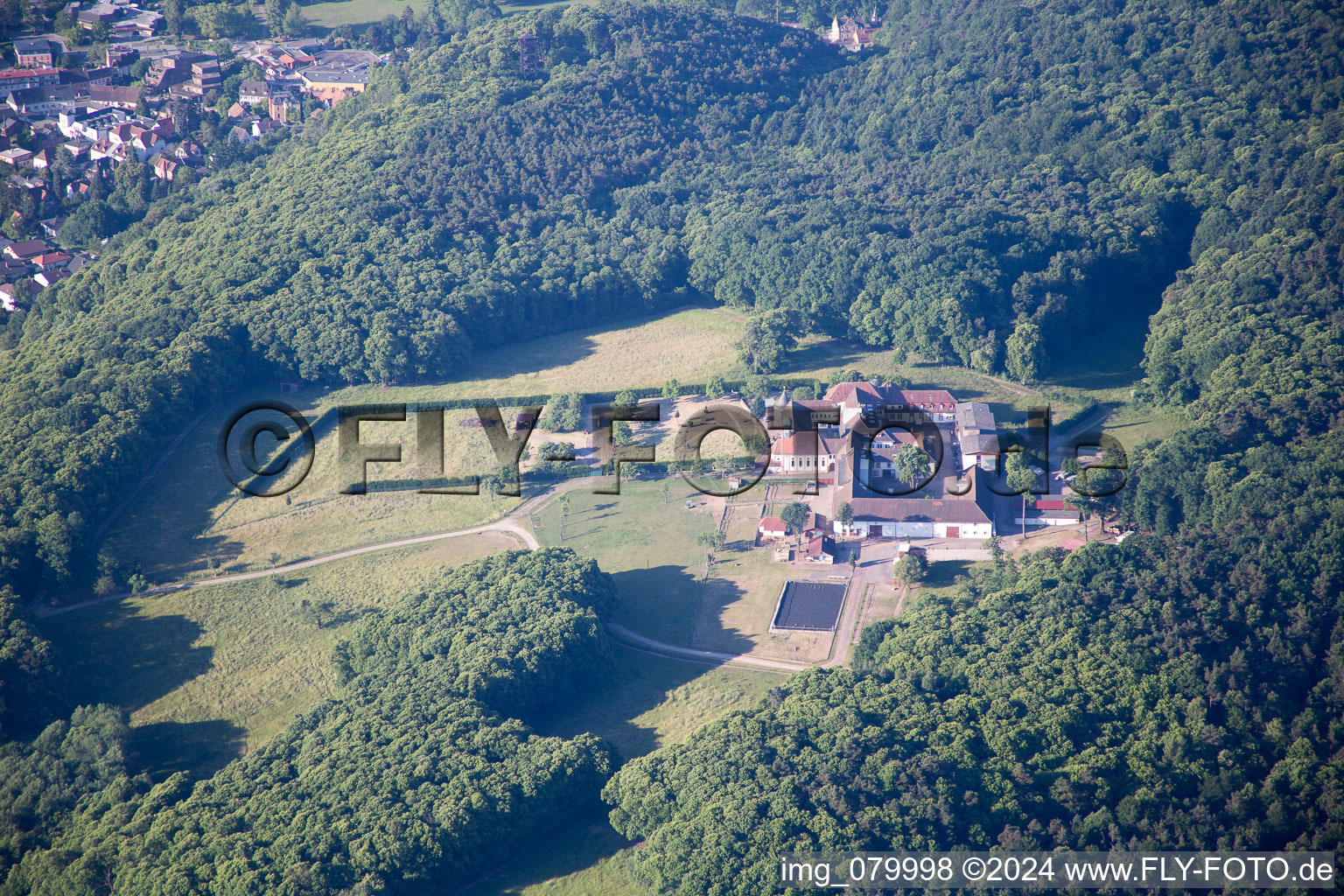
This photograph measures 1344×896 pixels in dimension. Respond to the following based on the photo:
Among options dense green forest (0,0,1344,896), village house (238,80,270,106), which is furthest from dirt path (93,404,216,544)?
village house (238,80,270,106)

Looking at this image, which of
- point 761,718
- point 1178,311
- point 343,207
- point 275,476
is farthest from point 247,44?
point 761,718

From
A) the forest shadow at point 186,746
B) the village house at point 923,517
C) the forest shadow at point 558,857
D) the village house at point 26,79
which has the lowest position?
the forest shadow at point 558,857

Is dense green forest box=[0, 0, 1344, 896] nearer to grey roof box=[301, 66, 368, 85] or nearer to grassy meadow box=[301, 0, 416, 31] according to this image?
grey roof box=[301, 66, 368, 85]

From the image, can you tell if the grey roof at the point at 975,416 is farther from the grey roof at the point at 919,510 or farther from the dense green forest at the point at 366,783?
the dense green forest at the point at 366,783

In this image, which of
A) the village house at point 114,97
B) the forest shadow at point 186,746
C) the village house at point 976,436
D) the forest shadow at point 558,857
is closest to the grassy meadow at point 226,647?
the forest shadow at point 186,746

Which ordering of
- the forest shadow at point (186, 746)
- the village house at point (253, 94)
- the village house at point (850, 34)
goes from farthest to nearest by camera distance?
the village house at point (850, 34) → the village house at point (253, 94) → the forest shadow at point (186, 746)

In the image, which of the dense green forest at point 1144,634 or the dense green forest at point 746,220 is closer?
the dense green forest at point 1144,634

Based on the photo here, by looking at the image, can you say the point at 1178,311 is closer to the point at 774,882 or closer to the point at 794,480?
the point at 794,480

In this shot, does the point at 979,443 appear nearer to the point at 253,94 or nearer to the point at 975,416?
the point at 975,416
